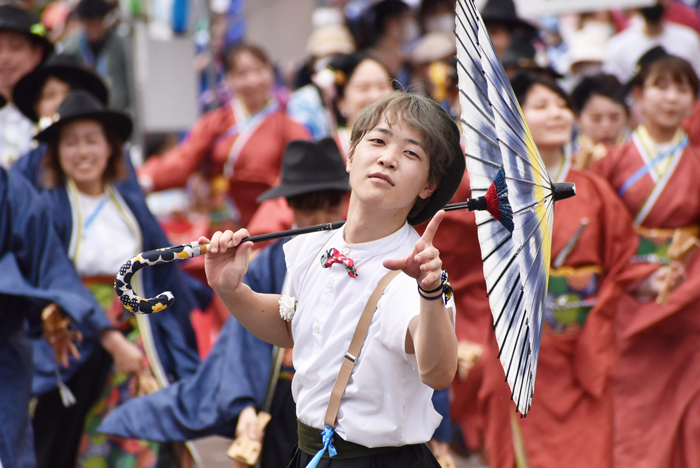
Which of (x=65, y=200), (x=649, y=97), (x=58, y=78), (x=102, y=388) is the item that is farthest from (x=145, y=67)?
(x=649, y=97)

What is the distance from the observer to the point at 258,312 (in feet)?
8.88

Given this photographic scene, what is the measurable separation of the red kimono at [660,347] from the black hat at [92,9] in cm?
483

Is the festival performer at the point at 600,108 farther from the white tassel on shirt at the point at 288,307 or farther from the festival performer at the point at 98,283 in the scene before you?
the white tassel on shirt at the point at 288,307

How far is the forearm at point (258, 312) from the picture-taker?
2.64m

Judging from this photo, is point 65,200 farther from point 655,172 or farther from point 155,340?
point 655,172

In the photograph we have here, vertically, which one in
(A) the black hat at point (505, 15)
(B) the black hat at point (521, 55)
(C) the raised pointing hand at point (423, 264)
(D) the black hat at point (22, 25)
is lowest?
(C) the raised pointing hand at point (423, 264)

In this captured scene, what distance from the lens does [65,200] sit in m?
4.66

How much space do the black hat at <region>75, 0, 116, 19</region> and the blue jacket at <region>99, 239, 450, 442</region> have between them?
15.9 feet

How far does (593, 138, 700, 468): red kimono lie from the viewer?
187 inches

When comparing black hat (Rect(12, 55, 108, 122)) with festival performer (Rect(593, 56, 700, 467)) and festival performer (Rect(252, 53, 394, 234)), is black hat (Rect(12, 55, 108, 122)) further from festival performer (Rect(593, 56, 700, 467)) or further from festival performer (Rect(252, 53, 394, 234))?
festival performer (Rect(593, 56, 700, 467))

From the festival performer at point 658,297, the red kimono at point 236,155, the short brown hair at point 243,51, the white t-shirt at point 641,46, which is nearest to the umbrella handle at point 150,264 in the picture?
the festival performer at point 658,297

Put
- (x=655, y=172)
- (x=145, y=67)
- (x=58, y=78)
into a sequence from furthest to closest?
(x=145, y=67)
(x=58, y=78)
(x=655, y=172)


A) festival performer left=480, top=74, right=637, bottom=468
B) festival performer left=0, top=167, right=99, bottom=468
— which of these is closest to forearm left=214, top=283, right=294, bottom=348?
festival performer left=0, top=167, right=99, bottom=468

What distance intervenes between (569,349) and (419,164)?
7.80ft
